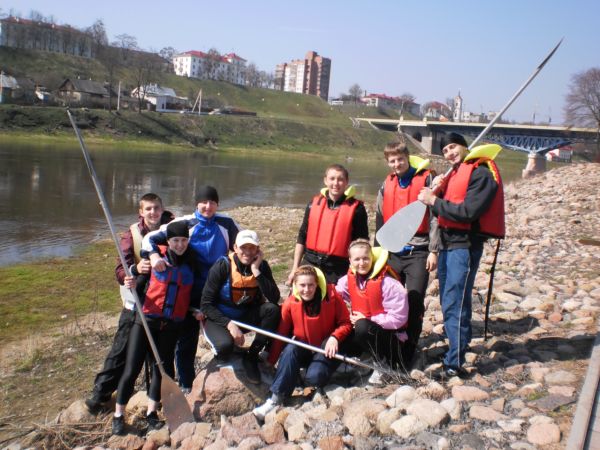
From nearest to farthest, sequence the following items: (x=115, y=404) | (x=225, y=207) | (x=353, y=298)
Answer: (x=353, y=298) < (x=115, y=404) < (x=225, y=207)

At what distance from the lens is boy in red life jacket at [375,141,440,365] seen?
490cm

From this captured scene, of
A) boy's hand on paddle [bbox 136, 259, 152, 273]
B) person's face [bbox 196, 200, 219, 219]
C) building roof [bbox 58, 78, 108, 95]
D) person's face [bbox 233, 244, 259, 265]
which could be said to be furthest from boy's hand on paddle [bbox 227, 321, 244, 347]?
building roof [bbox 58, 78, 108, 95]

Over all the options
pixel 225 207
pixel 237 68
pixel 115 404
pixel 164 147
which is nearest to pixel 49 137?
pixel 164 147

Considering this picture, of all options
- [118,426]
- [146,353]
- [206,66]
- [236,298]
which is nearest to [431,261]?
[236,298]

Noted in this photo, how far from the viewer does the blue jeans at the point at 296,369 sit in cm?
470

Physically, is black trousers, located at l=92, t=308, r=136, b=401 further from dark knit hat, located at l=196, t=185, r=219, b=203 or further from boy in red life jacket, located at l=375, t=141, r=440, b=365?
boy in red life jacket, located at l=375, t=141, r=440, b=365

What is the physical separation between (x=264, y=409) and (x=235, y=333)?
0.72 meters

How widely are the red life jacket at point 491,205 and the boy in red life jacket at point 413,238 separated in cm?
30

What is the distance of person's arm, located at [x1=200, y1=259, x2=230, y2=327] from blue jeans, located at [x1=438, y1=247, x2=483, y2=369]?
202cm

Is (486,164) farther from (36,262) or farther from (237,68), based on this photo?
(237,68)

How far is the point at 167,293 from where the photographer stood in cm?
499

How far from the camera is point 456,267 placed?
462 centimetres

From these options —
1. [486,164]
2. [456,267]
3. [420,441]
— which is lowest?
[420,441]

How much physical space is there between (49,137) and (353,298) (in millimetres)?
57395
